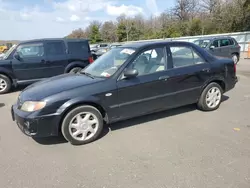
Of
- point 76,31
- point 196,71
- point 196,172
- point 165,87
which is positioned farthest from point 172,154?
point 76,31

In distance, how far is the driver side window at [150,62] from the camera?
4.29 meters

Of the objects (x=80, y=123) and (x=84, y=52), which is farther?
(x=84, y=52)

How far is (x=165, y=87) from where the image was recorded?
4.48 m

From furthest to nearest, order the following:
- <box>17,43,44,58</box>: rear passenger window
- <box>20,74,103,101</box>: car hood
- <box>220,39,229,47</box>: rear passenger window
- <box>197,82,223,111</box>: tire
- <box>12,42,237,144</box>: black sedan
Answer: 1. <box>220,39,229,47</box>: rear passenger window
2. <box>17,43,44,58</box>: rear passenger window
3. <box>197,82,223,111</box>: tire
4. <box>20,74,103,101</box>: car hood
5. <box>12,42,237,144</box>: black sedan

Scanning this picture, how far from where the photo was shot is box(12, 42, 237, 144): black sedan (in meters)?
3.65

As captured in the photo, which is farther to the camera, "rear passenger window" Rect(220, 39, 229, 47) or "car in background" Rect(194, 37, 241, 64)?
"rear passenger window" Rect(220, 39, 229, 47)

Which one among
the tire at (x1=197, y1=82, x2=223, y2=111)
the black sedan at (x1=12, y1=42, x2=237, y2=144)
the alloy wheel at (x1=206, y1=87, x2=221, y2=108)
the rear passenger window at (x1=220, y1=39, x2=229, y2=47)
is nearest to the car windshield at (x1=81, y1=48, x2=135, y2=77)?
the black sedan at (x1=12, y1=42, x2=237, y2=144)

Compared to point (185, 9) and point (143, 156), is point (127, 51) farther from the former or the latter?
point (185, 9)

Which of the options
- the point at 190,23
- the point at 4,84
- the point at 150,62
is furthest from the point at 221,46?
the point at 190,23

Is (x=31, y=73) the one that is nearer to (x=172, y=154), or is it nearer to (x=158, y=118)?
(x=158, y=118)

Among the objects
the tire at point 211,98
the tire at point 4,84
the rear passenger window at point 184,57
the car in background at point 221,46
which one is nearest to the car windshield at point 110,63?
the rear passenger window at point 184,57

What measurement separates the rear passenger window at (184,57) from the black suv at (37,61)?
509 cm

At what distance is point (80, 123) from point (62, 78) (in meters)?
1.14

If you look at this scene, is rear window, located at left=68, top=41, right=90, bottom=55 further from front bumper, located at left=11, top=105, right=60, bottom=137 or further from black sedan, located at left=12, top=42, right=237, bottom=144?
front bumper, located at left=11, top=105, right=60, bottom=137
